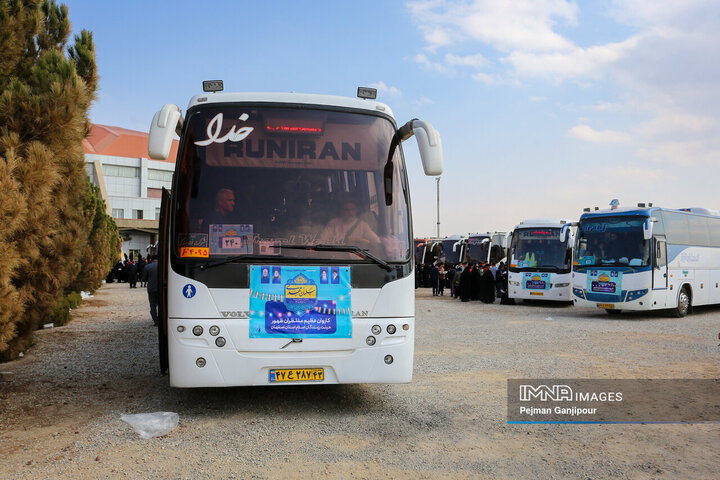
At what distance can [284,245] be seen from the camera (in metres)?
6.77

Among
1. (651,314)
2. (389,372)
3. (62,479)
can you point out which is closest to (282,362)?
(389,372)

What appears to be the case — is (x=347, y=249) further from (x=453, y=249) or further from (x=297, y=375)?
(x=453, y=249)

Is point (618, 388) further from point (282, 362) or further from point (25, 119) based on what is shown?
point (25, 119)

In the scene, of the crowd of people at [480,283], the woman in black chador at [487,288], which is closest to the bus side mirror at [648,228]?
the crowd of people at [480,283]

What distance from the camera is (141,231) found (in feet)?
237

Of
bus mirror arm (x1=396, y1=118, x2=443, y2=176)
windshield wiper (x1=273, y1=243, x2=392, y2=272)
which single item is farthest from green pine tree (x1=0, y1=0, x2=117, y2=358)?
bus mirror arm (x1=396, y1=118, x2=443, y2=176)

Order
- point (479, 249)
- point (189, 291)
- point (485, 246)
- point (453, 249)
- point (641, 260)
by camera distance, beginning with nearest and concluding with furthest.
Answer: point (189, 291) → point (641, 260) → point (485, 246) → point (479, 249) → point (453, 249)

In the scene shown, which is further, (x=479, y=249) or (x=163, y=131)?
(x=479, y=249)

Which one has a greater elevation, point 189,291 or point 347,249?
point 347,249

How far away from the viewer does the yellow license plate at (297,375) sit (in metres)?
6.71

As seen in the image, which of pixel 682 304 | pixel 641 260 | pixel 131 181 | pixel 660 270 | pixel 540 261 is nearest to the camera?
pixel 641 260

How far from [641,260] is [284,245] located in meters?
14.4

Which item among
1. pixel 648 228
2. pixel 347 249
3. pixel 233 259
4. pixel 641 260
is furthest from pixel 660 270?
pixel 233 259

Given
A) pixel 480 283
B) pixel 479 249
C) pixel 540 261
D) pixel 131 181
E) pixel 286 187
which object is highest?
pixel 131 181
